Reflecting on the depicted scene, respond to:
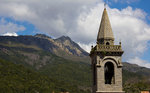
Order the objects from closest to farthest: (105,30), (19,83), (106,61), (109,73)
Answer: (106,61) → (105,30) → (109,73) → (19,83)

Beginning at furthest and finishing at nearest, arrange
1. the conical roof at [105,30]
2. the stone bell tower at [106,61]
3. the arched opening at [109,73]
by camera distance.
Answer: the arched opening at [109,73] < the conical roof at [105,30] < the stone bell tower at [106,61]

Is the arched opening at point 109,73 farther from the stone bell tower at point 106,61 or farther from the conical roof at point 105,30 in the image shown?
the conical roof at point 105,30

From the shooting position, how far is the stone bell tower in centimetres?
2919

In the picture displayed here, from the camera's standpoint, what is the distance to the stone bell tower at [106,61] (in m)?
29.2

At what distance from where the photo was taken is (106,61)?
29.9 metres

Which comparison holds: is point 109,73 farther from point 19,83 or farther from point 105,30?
point 19,83

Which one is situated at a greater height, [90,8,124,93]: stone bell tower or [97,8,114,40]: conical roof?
[97,8,114,40]: conical roof

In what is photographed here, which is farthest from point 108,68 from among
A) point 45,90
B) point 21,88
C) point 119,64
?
point 45,90

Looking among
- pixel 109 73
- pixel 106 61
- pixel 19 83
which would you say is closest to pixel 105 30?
pixel 106 61

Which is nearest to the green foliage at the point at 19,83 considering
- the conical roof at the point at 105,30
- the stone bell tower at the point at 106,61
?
the stone bell tower at the point at 106,61

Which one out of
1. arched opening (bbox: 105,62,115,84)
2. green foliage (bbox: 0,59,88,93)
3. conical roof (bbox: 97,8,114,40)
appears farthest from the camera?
green foliage (bbox: 0,59,88,93)

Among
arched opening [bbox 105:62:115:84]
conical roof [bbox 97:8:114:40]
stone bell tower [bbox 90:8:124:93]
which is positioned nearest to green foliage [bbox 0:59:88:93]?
arched opening [bbox 105:62:115:84]

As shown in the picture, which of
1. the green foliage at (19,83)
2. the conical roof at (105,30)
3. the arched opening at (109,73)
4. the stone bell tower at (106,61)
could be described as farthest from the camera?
the green foliage at (19,83)

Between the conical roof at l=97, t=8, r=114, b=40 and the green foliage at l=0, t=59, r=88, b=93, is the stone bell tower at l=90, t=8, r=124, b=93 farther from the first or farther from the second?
the green foliage at l=0, t=59, r=88, b=93
